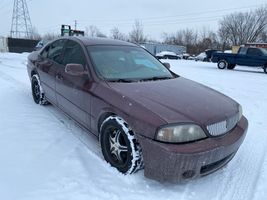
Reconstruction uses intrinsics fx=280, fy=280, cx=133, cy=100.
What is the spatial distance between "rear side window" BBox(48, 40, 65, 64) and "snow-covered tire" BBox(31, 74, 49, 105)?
0.71 m

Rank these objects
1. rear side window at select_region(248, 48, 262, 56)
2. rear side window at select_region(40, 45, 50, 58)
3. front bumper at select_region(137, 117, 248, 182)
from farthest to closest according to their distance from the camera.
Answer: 1. rear side window at select_region(248, 48, 262, 56)
2. rear side window at select_region(40, 45, 50, 58)
3. front bumper at select_region(137, 117, 248, 182)

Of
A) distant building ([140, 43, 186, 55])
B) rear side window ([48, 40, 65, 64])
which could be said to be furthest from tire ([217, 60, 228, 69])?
distant building ([140, 43, 186, 55])

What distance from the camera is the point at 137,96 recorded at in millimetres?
3021

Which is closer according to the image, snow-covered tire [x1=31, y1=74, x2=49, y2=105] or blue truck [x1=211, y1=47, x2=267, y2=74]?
snow-covered tire [x1=31, y1=74, x2=49, y2=105]

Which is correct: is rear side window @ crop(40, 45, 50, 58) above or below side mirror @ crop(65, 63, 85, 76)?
above

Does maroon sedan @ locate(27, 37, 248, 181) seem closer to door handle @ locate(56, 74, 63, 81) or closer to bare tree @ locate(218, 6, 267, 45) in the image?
door handle @ locate(56, 74, 63, 81)

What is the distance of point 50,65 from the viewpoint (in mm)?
4785

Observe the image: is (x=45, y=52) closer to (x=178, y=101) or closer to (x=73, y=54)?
(x=73, y=54)

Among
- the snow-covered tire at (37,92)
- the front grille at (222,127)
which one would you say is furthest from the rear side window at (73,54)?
the front grille at (222,127)

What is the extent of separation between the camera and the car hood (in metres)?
2.76

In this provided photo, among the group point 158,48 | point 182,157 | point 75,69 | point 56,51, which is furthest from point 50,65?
point 158,48

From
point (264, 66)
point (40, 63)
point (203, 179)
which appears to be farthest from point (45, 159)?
point (264, 66)

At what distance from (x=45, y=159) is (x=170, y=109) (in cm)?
165

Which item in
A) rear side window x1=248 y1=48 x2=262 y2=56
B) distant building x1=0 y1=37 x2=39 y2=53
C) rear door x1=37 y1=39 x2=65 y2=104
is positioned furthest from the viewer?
distant building x1=0 y1=37 x2=39 y2=53
